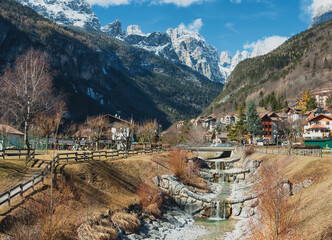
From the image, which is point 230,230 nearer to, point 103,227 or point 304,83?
point 103,227

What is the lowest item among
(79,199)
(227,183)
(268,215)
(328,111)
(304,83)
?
(227,183)

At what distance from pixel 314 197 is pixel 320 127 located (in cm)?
8157

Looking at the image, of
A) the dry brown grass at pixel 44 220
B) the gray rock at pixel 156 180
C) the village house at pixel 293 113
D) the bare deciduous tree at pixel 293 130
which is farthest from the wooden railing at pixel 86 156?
the village house at pixel 293 113

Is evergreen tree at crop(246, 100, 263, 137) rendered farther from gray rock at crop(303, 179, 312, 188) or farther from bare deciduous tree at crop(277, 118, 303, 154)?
gray rock at crop(303, 179, 312, 188)

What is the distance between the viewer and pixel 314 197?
2483 centimetres

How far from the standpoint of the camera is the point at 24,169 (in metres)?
30.2

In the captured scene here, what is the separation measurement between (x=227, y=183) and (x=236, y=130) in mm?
57966

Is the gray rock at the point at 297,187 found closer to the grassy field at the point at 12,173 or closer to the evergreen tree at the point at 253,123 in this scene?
the grassy field at the point at 12,173

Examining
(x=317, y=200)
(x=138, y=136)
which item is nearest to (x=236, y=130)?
(x=138, y=136)

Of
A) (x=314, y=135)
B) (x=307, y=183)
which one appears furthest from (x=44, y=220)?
(x=314, y=135)

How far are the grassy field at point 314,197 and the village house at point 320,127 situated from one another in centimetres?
6456

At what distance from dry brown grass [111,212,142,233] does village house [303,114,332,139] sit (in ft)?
281

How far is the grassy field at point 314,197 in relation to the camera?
1861cm

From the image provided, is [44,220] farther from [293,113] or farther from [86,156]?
[293,113]
